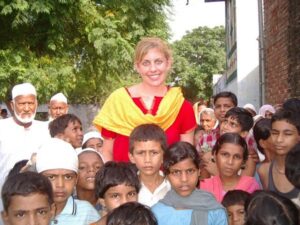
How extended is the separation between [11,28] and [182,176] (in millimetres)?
8652

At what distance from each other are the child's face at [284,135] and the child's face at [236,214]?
0.57 meters

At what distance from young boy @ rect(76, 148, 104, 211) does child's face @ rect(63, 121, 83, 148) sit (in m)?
0.56

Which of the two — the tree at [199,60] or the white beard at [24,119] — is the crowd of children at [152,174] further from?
the tree at [199,60]

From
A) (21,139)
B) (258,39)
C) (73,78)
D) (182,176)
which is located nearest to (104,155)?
(182,176)

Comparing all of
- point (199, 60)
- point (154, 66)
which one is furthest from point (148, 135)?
point (199, 60)

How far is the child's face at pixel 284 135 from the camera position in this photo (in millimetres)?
3675

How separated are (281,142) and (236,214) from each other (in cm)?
65

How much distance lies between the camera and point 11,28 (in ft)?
35.9

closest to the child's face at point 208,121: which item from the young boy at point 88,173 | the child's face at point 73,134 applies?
the child's face at point 73,134

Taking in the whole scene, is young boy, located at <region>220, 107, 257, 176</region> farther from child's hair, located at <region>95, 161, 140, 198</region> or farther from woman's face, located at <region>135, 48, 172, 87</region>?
child's hair, located at <region>95, 161, 140, 198</region>

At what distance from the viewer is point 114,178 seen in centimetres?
311

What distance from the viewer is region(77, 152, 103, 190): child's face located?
12.1 ft

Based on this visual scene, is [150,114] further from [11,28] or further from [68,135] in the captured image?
[11,28]

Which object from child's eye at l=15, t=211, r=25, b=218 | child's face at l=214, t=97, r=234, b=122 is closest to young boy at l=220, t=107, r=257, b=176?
child's face at l=214, t=97, r=234, b=122
